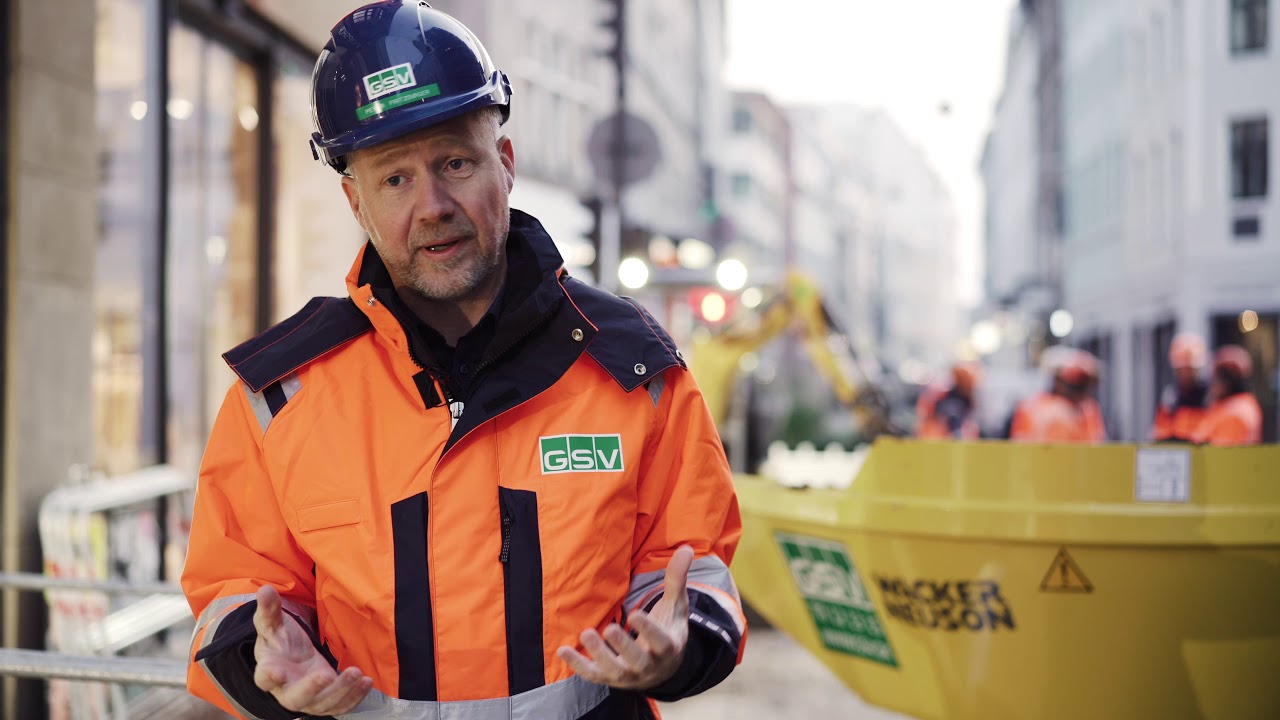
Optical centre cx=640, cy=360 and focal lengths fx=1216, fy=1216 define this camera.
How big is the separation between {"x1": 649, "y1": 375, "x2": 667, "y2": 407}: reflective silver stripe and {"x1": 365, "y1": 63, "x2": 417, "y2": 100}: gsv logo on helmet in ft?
2.07

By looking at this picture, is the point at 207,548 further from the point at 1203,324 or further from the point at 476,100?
the point at 1203,324

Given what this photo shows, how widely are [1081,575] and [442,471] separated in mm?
3006

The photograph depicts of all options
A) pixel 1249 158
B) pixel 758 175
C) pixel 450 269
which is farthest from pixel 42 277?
pixel 758 175

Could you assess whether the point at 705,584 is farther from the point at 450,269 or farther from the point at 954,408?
the point at 954,408

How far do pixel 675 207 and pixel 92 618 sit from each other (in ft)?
119

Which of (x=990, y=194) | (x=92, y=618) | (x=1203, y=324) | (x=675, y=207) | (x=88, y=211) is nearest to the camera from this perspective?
(x=92, y=618)

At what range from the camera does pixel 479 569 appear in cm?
189

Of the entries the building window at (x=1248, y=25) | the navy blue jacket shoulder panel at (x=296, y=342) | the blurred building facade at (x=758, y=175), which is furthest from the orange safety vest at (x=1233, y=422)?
the blurred building facade at (x=758, y=175)

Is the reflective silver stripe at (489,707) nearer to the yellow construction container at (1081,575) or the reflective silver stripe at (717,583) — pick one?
the reflective silver stripe at (717,583)

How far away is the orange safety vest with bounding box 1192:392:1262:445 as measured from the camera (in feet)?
28.1

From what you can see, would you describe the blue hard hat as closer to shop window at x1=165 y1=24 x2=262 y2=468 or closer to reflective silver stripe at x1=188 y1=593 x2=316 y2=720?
reflective silver stripe at x1=188 y1=593 x2=316 y2=720

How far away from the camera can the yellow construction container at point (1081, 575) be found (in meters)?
4.14

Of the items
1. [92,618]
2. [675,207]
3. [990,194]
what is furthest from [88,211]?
[990,194]

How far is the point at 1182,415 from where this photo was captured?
10039mm
